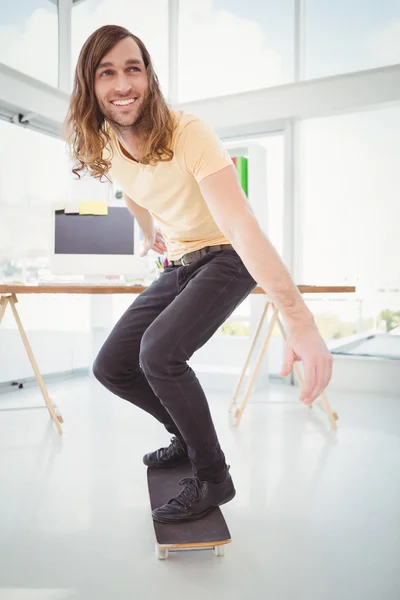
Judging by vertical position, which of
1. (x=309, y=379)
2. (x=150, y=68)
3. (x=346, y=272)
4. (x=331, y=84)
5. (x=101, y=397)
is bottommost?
(x=101, y=397)

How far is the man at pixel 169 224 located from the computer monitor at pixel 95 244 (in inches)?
74.7

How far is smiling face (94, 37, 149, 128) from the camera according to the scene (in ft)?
4.69

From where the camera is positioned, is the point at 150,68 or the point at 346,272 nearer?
the point at 150,68

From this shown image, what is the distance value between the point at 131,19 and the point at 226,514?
4.29 metres

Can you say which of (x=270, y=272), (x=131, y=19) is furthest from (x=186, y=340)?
(x=131, y=19)

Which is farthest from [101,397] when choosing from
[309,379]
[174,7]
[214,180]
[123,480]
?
[174,7]

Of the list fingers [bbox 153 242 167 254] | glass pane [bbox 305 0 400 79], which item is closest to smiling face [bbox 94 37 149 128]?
fingers [bbox 153 242 167 254]

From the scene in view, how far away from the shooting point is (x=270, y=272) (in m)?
1.00

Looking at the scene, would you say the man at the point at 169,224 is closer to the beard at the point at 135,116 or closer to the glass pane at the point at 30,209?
the beard at the point at 135,116

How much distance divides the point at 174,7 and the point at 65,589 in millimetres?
4563

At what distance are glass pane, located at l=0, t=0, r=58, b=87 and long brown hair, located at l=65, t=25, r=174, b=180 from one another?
2.60 meters

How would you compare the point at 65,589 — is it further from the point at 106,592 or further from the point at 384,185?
the point at 384,185

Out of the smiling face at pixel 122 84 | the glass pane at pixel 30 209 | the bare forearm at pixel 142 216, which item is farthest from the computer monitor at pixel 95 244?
the smiling face at pixel 122 84

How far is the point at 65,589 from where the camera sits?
3.92 feet
